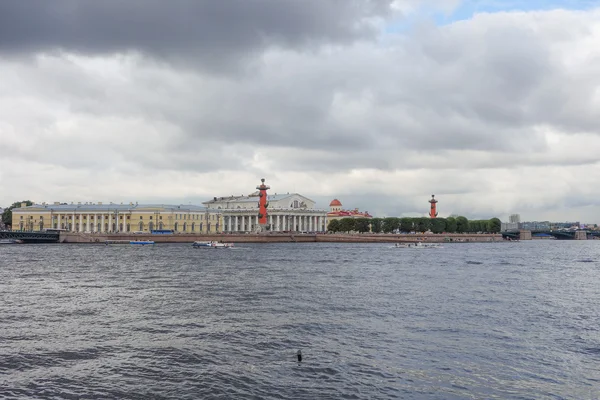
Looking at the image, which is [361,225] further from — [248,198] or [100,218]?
[100,218]

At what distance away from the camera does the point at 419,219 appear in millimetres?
109688

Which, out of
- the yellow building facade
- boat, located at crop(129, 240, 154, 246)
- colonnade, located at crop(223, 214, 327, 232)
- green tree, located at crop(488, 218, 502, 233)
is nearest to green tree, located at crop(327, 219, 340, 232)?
colonnade, located at crop(223, 214, 327, 232)

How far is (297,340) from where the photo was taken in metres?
13.8

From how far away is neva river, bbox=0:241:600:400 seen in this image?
10.4 m

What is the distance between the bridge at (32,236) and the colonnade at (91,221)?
2339cm

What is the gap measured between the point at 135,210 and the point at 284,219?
24.2m

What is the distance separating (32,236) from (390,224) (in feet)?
189

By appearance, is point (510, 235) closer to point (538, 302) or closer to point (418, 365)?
point (538, 302)

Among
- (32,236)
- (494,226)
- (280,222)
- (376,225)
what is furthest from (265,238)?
(494,226)

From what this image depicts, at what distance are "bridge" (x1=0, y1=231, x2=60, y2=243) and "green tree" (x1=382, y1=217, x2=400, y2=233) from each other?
5377 cm

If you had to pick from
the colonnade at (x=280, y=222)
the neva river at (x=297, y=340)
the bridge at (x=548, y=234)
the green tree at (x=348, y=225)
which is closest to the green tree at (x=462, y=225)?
the bridge at (x=548, y=234)

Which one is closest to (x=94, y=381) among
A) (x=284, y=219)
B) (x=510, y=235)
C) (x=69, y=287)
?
(x=69, y=287)

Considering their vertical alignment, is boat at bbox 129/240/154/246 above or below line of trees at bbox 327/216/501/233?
below

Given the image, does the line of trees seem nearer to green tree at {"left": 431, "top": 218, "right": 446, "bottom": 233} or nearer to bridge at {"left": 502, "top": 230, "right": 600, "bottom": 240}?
green tree at {"left": 431, "top": 218, "right": 446, "bottom": 233}
